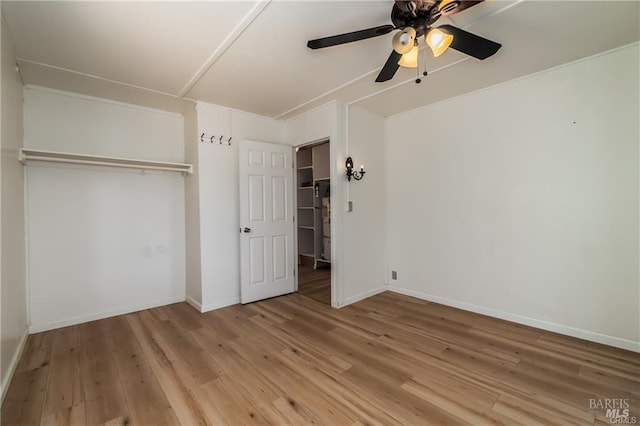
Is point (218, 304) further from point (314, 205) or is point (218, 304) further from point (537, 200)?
point (537, 200)

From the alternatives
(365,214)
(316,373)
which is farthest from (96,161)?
(365,214)

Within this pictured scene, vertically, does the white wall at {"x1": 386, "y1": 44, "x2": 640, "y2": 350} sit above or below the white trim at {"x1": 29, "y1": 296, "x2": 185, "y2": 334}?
above

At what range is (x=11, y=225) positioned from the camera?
227cm

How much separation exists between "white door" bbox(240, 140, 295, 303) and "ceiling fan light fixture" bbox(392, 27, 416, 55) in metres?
2.49

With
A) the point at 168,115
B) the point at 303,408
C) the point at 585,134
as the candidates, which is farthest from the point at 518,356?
the point at 168,115

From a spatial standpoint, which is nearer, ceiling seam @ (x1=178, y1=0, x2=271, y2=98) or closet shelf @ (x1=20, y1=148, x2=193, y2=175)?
ceiling seam @ (x1=178, y1=0, x2=271, y2=98)

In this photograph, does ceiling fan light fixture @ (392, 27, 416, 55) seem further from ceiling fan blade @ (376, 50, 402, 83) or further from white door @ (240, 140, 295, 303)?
white door @ (240, 140, 295, 303)

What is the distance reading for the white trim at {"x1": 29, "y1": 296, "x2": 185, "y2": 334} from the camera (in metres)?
2.98

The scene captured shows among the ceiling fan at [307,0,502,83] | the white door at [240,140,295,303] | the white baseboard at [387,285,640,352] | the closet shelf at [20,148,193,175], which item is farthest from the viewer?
the white door at [240,140,295,303]

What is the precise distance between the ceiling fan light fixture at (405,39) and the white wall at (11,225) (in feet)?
8.76

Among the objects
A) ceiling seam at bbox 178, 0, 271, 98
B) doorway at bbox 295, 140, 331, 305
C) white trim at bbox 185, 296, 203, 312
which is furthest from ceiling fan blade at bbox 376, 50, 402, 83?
white trim at bbox 185, 296, 203, 312

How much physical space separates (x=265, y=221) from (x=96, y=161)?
1.99 metres

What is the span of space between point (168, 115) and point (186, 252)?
6.10ft

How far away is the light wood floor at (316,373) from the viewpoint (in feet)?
5.81
